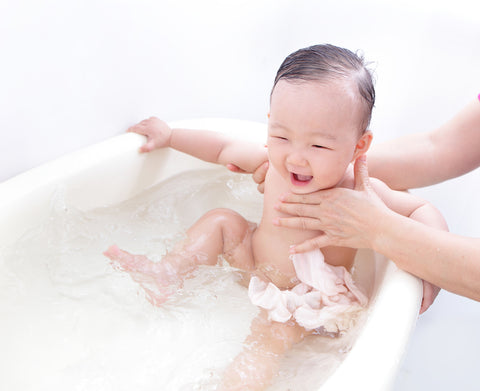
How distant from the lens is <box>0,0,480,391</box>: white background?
50.9 inches

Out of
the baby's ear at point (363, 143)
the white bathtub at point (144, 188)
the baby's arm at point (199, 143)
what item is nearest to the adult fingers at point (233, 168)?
the baby's arm at point (199, 143)

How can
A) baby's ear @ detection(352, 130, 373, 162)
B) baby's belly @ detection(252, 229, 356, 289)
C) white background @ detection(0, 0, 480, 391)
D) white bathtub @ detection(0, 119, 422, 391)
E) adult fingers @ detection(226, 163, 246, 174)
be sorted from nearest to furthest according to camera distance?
1. white bathtub @ detection(0, 119, 422, 391)
2. baby's ear @ detection(352, 130, 373, 162)
3. baby's belly @ detection(252, 229, 356, 289)
4. white background @ detection(0, 0, 480, 391)
5. adult fingers @ detection(226, 163, 246, 174)

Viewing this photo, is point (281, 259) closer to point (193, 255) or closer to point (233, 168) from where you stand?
point (193, 255)

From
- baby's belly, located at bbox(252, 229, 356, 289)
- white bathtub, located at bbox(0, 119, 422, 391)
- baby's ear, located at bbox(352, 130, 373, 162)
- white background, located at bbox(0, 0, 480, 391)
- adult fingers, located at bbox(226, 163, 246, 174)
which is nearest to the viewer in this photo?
white bathtub, located at bbox(0, 119, 422, 391)

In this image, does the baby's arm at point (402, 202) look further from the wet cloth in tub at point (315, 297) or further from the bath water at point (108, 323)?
the bath water at point (108, 323)

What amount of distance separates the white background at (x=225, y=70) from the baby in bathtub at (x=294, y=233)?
402 millimetres

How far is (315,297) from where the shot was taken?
3.73ft

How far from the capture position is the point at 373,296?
1.15 meters

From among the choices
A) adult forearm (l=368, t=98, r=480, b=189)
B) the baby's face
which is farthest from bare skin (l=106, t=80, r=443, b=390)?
adult forearm (l=368, t=98, r=480, b=189)

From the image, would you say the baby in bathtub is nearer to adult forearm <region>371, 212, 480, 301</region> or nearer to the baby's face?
the baby's face

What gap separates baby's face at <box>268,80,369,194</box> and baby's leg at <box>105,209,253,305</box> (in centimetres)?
22

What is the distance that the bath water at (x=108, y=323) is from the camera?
1.07 m

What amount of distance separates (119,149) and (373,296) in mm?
721

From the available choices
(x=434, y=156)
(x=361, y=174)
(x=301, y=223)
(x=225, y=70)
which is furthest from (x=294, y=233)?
(x=225, y=70)
